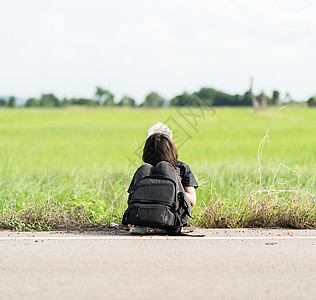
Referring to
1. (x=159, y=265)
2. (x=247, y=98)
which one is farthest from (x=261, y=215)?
(x=247, y=98)

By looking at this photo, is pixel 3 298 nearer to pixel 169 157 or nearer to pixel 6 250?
pixel 6 250

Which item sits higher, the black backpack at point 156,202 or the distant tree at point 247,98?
the distant tree at point 247,98

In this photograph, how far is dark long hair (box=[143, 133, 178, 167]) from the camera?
20.2 ft

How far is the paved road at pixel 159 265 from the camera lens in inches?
164

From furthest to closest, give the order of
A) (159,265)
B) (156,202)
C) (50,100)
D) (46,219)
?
(50,100) < (46,219) < (156,202) < (159,265)

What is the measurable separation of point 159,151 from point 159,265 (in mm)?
1641

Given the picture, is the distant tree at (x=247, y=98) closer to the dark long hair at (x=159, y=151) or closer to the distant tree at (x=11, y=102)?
the dark long hair at (x=159, y=151)

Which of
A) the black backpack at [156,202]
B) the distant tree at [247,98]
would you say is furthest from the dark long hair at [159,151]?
the distant tree at [247,98]

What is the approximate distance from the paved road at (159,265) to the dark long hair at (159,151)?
883 mm

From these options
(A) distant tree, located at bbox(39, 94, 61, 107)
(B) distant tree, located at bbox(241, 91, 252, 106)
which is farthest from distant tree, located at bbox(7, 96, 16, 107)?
(B) distant tree, located at bbox(241, 91, 252, 106)

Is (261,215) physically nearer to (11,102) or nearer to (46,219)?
(46,219)

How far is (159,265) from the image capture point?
4891 millimetres

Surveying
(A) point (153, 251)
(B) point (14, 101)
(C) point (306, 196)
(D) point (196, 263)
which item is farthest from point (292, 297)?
(B) point (14, 101)

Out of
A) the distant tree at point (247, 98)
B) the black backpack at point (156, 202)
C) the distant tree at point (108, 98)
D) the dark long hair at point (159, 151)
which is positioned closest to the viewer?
the black backpack at point (156, 202)
